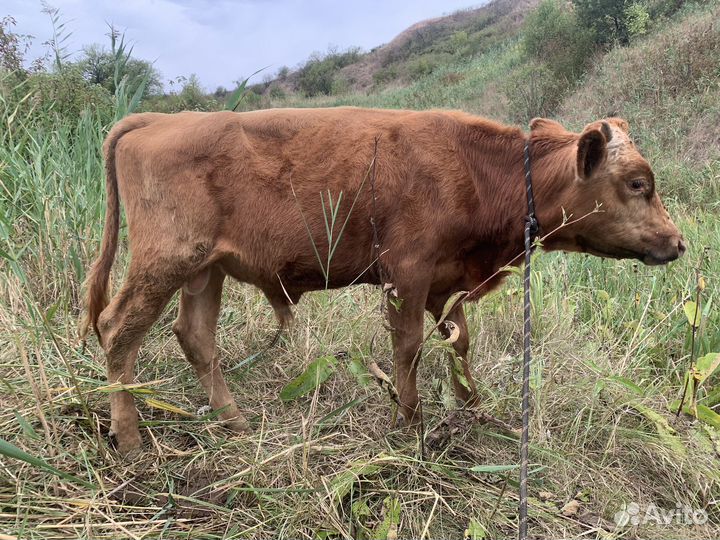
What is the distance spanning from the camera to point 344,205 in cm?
276

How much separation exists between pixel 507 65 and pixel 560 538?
24.8 metres

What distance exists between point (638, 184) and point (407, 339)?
1.42 meters

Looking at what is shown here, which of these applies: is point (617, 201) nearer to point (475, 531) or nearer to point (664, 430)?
point (664, 430)

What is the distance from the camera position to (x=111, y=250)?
291 centimetres

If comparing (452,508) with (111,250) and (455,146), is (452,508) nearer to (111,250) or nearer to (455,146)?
(455,146)

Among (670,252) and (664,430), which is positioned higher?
(670,252)

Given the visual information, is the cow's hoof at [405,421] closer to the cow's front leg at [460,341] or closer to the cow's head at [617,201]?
the cow's front leg at [460,341]

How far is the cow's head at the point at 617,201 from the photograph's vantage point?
269 centimetres

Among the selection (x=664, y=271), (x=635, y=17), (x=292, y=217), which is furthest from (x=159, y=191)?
(x=635, y=17)

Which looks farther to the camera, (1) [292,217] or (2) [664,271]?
(2) [664,271]

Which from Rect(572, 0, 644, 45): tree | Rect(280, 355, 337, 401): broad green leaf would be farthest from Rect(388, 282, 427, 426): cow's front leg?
Rect(572, 0, 644, 45): tree

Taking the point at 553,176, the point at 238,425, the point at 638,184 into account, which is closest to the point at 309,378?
the point at 238,425

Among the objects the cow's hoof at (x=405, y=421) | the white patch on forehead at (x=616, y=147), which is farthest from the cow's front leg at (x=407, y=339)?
the white patch on forehead at (x=616, y=147)

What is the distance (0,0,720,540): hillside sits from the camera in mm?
2307
